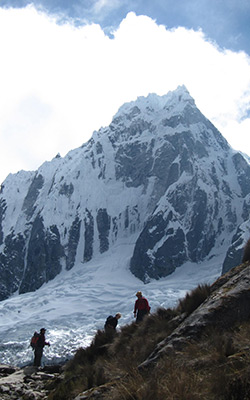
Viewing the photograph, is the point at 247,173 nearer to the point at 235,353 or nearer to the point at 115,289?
the point at 115,289

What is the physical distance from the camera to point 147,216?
190000 mm

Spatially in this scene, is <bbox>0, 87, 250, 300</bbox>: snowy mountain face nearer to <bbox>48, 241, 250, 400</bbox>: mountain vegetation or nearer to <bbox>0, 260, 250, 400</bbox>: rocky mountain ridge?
<bbox>0, 260, 250, 400</bbox>: rocky mountain ridge

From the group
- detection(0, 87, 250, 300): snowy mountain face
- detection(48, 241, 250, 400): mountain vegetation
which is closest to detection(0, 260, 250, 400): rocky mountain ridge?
detection(48, 241, 250, 400): mountain vegetation

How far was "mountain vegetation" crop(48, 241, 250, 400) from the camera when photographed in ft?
20.3

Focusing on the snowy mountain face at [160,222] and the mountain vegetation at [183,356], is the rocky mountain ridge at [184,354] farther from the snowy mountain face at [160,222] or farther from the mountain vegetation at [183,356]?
the snowy mountain face at [160,222]

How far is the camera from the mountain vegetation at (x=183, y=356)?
6.19 m

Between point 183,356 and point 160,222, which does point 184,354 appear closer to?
point 183,356

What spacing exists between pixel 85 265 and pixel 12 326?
7053cm

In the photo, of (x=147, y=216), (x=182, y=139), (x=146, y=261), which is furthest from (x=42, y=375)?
(x=182, y=139)

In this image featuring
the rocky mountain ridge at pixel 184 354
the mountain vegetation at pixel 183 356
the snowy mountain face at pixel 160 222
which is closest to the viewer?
the mountain vegetation at pixel 183 356

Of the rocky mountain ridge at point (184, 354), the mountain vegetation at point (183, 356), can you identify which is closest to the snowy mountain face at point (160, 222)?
the rocky mountain ridge at point (184, 354)

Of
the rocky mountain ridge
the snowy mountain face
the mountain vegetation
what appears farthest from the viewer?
the snowy mountain face

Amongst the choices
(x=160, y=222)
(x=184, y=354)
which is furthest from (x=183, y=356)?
(x=160, y=222)

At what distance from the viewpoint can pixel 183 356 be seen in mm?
7961
